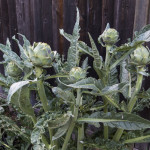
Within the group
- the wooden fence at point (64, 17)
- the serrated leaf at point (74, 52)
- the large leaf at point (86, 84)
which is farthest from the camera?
the wooden fence at point (64, 17)

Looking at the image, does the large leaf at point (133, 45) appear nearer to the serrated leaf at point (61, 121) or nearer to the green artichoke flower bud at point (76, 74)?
the green artichoke flower bud at point (76, 74)

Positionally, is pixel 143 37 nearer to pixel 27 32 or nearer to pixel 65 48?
pixel 65 48

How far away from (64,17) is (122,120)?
0.92 m

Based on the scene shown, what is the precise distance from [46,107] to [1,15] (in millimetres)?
1495

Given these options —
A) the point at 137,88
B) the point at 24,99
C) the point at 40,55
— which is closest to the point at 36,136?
the point at 24,99

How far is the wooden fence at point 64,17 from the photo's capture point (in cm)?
116

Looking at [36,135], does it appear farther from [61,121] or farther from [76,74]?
[76,74]

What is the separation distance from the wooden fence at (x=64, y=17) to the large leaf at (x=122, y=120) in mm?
501

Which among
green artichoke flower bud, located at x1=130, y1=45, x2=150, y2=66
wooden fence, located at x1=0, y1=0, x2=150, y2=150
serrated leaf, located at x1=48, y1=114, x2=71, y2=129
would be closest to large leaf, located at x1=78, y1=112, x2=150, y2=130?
serrated leaf, located at x1=48, y1=114, x2=71, y2=129

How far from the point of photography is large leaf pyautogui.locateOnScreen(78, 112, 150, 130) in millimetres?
736

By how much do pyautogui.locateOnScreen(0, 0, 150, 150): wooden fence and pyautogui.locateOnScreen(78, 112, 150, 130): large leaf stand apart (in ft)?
1.64

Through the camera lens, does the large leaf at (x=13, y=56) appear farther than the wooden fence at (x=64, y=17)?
No

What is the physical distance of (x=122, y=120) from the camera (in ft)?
2.51

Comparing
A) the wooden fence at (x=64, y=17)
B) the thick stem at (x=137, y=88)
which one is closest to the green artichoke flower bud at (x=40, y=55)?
the thick stem at (x=137, y=88)
